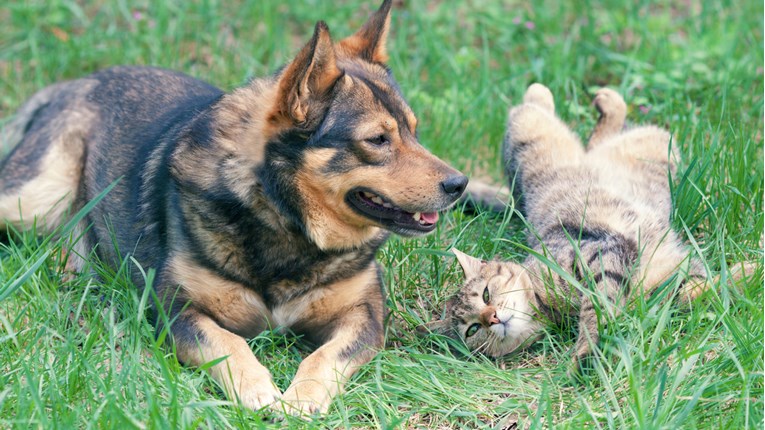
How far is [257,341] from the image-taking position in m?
4.66

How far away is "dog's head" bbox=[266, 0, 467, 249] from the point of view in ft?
13.5

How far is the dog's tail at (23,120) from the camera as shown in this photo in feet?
21.2

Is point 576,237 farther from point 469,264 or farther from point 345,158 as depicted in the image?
point 345,158

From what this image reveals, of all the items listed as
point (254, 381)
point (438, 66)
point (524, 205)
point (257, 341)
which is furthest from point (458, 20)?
point (254, 381)

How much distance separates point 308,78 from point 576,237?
188 cm

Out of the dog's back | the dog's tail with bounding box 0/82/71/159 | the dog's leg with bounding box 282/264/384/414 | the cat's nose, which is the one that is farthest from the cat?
the dog's tail with bounding box 0/82/71/159

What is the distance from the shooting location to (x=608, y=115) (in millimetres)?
6312

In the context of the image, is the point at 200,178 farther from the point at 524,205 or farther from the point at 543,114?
the point at 543,114

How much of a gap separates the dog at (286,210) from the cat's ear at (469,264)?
1.45 feet

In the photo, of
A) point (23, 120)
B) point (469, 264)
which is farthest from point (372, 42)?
point (23, 120)

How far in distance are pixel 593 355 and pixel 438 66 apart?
13.4 ft

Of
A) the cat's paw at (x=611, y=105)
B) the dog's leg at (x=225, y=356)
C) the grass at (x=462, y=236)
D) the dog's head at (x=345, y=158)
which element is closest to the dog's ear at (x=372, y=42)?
the dog's head at (x=345, y=158)

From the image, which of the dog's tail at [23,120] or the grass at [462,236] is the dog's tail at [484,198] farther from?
the dog's tail at [23,120]

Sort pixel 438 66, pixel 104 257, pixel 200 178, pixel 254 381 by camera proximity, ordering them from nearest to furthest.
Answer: pixel 254 381, pixel 200 178, pixel 104 257, pixel 438 66
